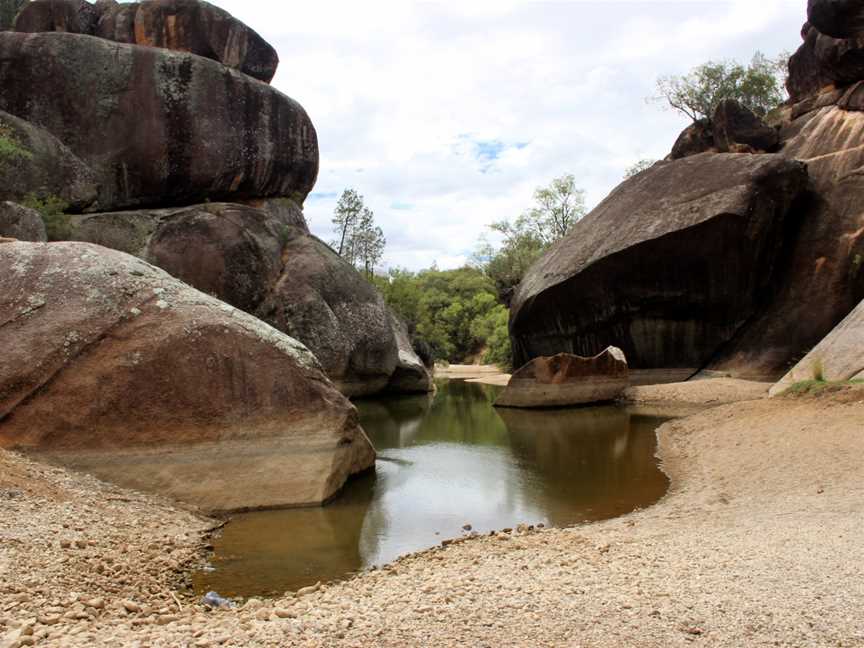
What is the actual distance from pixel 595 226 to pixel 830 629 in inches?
978

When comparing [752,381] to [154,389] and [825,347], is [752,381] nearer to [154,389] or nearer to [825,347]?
[825,347]

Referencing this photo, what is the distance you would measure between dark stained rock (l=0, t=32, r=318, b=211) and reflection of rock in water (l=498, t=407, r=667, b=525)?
49.3 feet

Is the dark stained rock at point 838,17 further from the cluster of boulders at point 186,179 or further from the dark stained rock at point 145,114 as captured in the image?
the dark stained rock at point 145,114

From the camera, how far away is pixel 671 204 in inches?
1007

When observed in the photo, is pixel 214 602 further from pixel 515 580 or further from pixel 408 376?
pixel 408 376

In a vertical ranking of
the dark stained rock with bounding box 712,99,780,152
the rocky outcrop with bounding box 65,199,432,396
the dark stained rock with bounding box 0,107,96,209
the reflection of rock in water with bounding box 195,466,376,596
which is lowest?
the reflection of rock in water with bounding box 195,466,376,596

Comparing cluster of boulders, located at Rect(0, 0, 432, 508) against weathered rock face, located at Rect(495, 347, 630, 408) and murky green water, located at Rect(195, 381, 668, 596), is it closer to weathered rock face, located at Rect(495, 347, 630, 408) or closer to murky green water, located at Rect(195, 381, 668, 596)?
murky green water, located at Rect(195, 381, 668, 596)

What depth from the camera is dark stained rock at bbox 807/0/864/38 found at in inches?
1008

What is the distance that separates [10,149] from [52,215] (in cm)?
312

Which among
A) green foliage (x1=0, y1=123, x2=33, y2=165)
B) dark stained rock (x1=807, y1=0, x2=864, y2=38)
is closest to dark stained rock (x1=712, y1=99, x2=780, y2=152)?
dark stained rock (x1=807, y1=0, x2=864, y2=38)

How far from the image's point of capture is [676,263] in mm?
25250

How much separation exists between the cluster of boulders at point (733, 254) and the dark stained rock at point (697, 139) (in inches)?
76.3

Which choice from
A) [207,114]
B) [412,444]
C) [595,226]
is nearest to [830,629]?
[412,444]

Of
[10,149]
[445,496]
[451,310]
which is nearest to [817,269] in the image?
[445,496]
